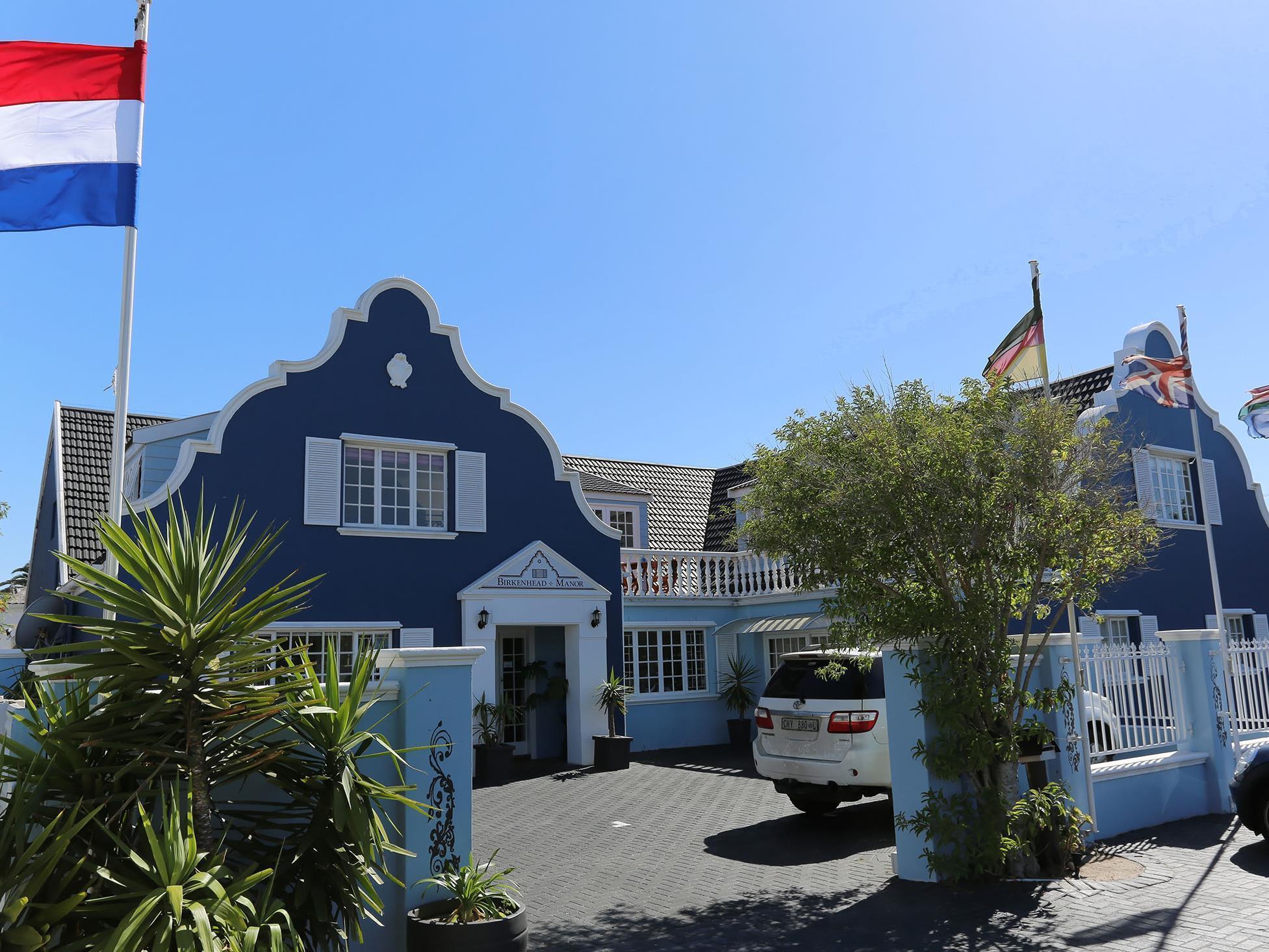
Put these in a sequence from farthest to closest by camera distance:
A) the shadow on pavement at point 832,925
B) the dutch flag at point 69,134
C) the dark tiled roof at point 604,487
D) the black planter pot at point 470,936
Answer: the dark tiled roof at point 604,487, the dutch flag at point 69,134, the shadow on pavement at point 832,925, the black planter pot at point 470,936

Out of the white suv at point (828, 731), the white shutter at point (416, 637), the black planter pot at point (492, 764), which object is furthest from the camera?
the white shutter at point (416, 637)

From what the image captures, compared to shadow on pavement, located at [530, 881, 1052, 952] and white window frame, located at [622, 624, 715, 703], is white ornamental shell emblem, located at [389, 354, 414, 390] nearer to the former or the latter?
white window frame, located at [622, 624, 715, 703]

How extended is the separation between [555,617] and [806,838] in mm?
8193

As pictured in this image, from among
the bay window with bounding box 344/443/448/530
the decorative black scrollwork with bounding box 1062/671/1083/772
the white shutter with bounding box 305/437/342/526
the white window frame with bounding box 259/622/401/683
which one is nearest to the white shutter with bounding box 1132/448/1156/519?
the decorative black scrollwork with bounding box 1062/671/1083/772

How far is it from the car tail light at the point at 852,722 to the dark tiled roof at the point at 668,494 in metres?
13.7

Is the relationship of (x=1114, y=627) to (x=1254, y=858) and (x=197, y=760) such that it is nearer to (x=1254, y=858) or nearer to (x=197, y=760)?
(x=1254, y=858)

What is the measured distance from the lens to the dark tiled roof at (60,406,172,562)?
18375 millimetres

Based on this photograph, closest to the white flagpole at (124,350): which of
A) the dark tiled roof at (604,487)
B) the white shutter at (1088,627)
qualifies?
the dark tiled roof at (604,487)

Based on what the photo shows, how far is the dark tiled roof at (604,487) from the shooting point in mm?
22708

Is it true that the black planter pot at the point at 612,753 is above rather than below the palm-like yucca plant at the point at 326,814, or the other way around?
below

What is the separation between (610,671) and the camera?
18516 mm

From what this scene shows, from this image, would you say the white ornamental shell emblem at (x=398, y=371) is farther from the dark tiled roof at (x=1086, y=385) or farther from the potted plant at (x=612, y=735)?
the dark tiled roof at (x=1086, y=385)

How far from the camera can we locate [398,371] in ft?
55.5

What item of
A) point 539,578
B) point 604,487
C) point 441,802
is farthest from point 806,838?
point 604,487
